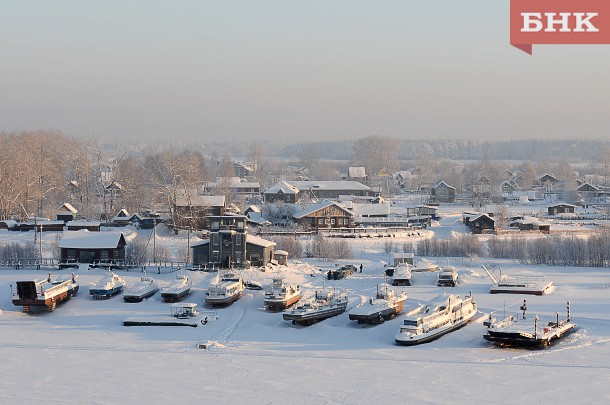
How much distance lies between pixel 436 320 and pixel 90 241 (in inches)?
710

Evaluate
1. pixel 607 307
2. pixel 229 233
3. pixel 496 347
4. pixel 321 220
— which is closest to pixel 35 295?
pixel 229 233

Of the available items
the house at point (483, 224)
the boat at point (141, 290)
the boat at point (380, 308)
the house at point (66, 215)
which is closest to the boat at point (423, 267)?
the boat at point (380, 308)

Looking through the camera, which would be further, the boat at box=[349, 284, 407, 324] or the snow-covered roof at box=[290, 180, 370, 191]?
the snow-covered roof at box=[290, 180, 370, 191]

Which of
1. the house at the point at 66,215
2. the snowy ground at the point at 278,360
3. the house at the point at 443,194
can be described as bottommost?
the snowy ground at the point at 278,360

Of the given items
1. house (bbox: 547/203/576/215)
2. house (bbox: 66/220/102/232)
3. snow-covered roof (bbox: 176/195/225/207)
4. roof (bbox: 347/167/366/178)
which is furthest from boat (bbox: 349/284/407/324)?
roof (bbox: 347/167/366/178)

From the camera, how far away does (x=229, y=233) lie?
3491cm

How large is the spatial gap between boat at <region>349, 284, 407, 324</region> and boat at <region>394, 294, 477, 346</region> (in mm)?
1156

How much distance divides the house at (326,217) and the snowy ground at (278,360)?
88.2 feet

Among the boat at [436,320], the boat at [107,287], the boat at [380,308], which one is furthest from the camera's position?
the boat at [107,287]

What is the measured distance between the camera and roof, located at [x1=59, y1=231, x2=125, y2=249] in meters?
35.4

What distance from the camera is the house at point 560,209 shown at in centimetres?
7138

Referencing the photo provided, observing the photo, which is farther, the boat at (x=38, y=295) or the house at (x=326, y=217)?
the house at (x=326, y=217)

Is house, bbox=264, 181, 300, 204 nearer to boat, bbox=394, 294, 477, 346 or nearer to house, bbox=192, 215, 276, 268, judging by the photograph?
house, bbox=192, 215, 276, 268

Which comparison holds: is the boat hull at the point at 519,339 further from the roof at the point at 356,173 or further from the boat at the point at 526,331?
the roof at the point at 356,173
